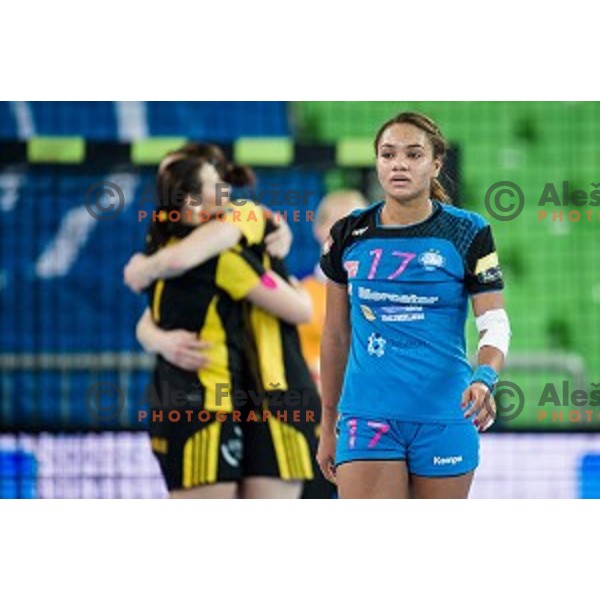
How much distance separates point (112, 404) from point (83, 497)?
0.33 metres

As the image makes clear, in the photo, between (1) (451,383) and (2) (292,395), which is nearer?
(1) (451,383)

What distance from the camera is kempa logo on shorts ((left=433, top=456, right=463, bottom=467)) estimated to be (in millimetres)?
4957

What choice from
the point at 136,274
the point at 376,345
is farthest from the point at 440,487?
the point at 136,274

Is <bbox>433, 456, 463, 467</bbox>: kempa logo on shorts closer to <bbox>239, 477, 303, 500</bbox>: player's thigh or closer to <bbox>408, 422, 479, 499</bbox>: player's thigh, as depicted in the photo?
<bbox>408, 422, 479, 499</bbox>: player's thigh

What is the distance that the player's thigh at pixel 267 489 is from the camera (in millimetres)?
5629

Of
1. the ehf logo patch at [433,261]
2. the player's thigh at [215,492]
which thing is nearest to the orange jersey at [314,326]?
the player's thigh at [215,492]

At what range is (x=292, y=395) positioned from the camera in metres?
5.70

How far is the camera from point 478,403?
15.8 feet

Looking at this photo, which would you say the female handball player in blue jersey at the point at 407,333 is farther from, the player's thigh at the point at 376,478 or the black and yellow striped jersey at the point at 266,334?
→ the black and yellow striped jersey at the point at 266,334

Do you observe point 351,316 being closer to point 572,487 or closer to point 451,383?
point 451,383

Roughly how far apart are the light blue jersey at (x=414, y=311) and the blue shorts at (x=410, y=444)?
44 millimetres

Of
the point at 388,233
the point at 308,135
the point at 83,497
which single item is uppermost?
the point at 308,135

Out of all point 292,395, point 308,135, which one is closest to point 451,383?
point 292,395

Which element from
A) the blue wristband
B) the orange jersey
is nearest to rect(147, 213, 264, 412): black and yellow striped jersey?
the orange jersey
